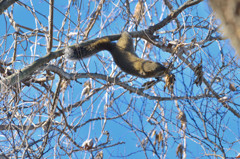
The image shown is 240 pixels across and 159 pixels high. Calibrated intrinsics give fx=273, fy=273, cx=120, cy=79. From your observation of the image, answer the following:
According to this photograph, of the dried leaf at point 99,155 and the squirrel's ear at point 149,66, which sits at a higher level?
the squirrel's ear at point 149,66

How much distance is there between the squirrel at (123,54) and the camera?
271 centimetres

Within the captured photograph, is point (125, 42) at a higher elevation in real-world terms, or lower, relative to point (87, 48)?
higher

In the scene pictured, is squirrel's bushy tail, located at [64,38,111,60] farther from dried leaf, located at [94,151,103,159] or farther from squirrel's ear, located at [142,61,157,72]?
dried leaf, located at [94,151,103,159]

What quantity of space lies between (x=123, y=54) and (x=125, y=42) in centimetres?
14

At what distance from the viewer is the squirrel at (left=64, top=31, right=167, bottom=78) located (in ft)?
8.90

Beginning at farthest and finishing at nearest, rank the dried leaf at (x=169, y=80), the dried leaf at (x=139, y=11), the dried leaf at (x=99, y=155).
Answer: the dried leaf at (x=139, y=11)
the dried leaf at (x=99, y=155)
the dried leaf at (x=169, y=80)

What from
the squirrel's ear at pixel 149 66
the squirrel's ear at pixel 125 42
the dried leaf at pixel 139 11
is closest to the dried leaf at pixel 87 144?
the squirrel's ear at pixel 149 66

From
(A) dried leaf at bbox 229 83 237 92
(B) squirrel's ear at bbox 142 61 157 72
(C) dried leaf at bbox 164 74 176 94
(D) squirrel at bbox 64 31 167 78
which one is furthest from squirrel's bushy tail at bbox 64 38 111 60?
(A) dried leaf at bbox 229 83 237 92

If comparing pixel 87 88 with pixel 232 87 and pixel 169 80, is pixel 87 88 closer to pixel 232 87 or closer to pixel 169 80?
pixel 169 80

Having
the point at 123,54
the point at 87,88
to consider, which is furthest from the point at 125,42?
the point at 87,88

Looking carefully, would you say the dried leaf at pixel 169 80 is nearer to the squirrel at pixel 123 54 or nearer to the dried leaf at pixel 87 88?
the squirrel at pixel 123 54

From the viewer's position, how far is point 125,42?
115 inches

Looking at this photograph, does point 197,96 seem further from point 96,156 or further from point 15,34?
point 15,34

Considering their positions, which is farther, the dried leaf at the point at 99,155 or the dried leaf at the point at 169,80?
the dried leaf at the point at 99,155
